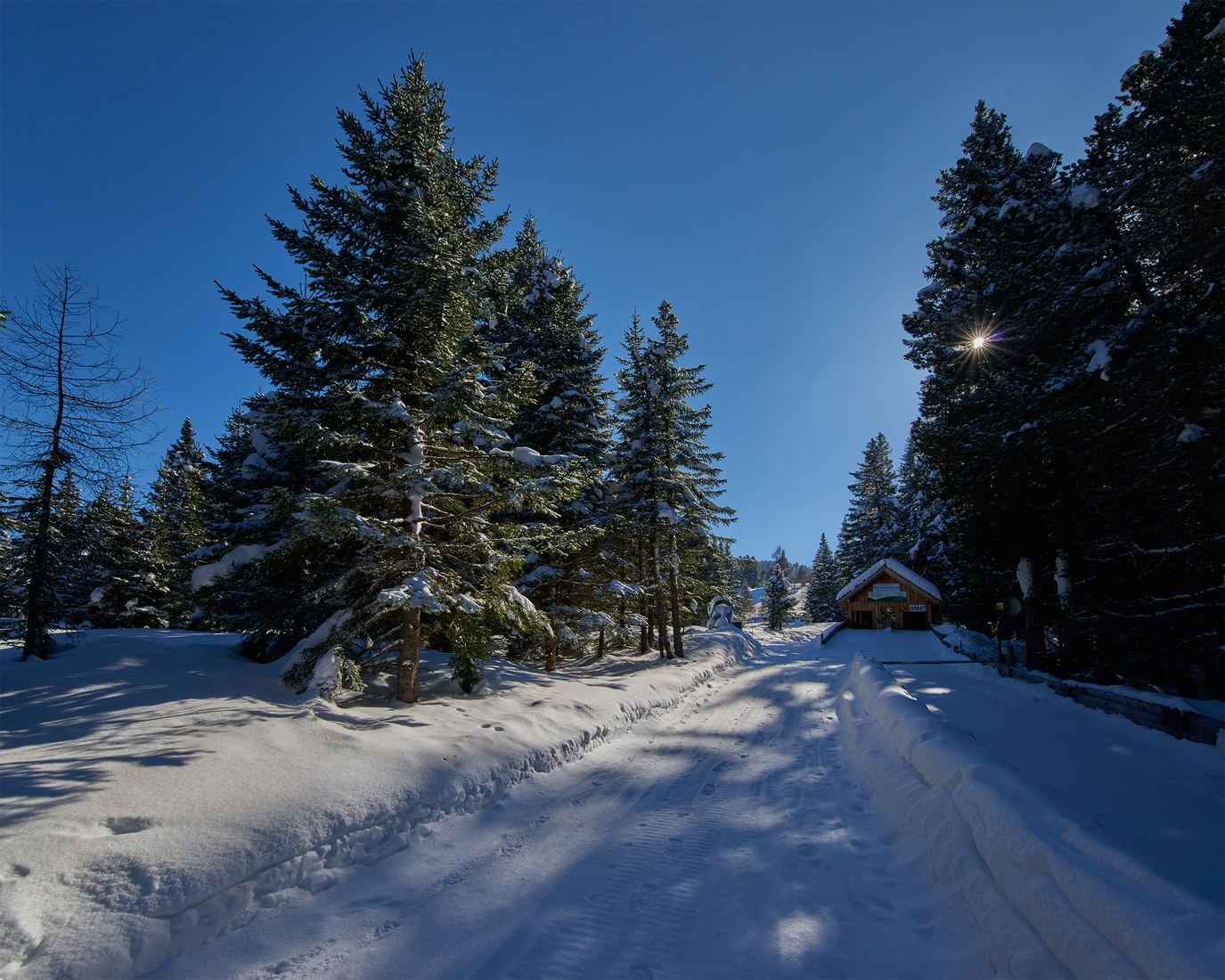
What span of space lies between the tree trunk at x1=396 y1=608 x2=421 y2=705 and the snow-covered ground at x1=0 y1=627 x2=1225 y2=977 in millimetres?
299

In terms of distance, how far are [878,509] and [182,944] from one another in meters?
42.1

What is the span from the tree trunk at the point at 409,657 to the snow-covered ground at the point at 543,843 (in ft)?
0.98

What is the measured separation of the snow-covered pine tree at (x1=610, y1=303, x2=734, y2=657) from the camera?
1709 centimetres

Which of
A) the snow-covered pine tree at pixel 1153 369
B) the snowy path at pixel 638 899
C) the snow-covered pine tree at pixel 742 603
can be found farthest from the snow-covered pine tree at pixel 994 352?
the snow-covered pine tree at pixel 742 603

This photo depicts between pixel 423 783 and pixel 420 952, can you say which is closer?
pixel 420 952

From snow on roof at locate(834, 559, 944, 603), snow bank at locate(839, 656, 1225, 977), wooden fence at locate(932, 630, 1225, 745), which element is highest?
snow on roof at locate(834, 559, 944, 603)

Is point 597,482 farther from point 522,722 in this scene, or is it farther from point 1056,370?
point 1056,370

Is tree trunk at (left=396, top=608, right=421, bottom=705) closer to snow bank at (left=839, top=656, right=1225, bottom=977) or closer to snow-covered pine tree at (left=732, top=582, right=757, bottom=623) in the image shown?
snow bank at (left=839, top=656, right=1225, bottom=977)

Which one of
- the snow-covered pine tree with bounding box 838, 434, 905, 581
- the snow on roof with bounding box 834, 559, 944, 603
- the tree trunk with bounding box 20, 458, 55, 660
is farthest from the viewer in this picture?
the snow-covered pine tree with bounding box 838, 434, 905, 581

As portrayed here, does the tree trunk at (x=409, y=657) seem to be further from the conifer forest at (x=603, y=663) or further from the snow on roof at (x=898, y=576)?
the snow on roof at (x=898, y=576)

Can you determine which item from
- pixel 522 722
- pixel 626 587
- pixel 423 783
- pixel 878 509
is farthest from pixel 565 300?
pixel 878 509

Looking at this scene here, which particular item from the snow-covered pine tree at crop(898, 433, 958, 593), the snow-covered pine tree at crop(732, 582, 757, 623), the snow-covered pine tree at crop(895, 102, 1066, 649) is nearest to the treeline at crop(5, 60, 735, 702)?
the snow-covered pine tree at crop(895, 102, 1066, 649)

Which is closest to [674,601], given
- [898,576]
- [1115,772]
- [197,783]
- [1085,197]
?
[1115,772]

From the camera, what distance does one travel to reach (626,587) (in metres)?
13.7
